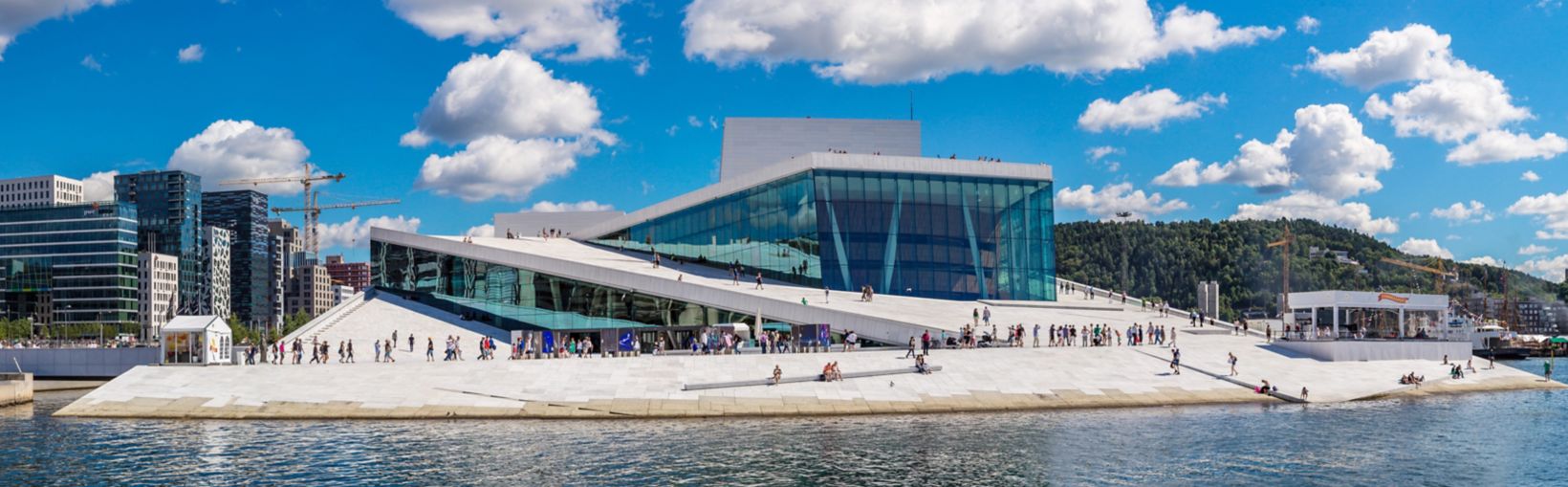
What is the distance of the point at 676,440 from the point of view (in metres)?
33.2

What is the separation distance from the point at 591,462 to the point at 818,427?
846cm

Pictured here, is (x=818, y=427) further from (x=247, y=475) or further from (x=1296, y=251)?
(x=1296, y=251)

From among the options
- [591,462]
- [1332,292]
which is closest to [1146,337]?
[1332,292]

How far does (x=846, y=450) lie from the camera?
31.2 metres

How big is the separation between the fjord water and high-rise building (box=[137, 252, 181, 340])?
141768 mm

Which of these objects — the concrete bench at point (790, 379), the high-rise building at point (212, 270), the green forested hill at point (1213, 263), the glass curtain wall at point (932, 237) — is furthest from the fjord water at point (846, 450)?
the high-rise building at point (212, 270)

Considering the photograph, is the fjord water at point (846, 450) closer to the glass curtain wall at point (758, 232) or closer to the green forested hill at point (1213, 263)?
the glass curtain wall at point (758, 232)

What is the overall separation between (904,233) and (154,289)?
5452 inches

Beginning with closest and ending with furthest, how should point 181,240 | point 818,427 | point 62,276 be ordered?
point 818,427
point 62,276
point 181,240

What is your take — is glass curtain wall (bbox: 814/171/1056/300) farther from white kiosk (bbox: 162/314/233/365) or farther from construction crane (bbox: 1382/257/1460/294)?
construction crane (bbox: 1382/257/1460/294)

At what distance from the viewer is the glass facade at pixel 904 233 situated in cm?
6488

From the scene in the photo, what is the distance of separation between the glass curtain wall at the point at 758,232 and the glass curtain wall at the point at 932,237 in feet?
3.33

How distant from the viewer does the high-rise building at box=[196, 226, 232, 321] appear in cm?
19188

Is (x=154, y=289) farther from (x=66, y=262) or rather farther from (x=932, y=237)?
(x=932, y=237)
